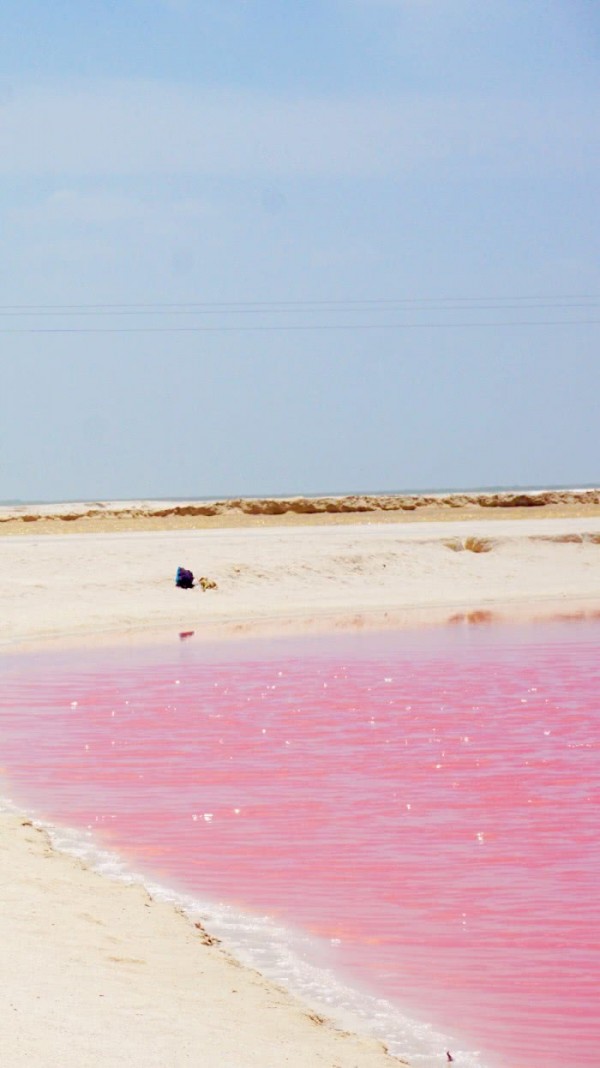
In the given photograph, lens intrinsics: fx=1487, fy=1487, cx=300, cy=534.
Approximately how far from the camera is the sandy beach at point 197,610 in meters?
5.72

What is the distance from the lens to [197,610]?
26.9m

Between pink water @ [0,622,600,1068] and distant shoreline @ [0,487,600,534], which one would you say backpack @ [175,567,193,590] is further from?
distant shoreline @ [0,487,600,534]

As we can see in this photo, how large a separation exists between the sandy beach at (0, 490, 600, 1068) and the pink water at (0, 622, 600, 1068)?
28.2 inches

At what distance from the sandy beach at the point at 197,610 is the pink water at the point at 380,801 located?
2.35ft

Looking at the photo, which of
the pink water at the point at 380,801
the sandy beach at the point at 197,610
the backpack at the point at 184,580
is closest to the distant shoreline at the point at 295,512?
the sandy beach at the point at 197,610

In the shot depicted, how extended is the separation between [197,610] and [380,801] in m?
16.2

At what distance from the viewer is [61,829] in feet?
32.8

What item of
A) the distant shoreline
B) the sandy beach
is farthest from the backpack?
the distant shoreline

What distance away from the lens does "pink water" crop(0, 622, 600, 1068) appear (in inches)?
280

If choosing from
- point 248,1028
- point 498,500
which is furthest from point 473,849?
point 498,500

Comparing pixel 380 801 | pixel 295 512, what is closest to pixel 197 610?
pixel 380 801

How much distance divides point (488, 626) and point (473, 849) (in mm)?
15611

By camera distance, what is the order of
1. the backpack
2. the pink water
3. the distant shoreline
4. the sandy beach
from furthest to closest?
1. the distant shoreline
2. the backpack
3. the pink water
4. the sandy beach

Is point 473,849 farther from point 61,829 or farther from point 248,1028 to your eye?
point 248,1028
